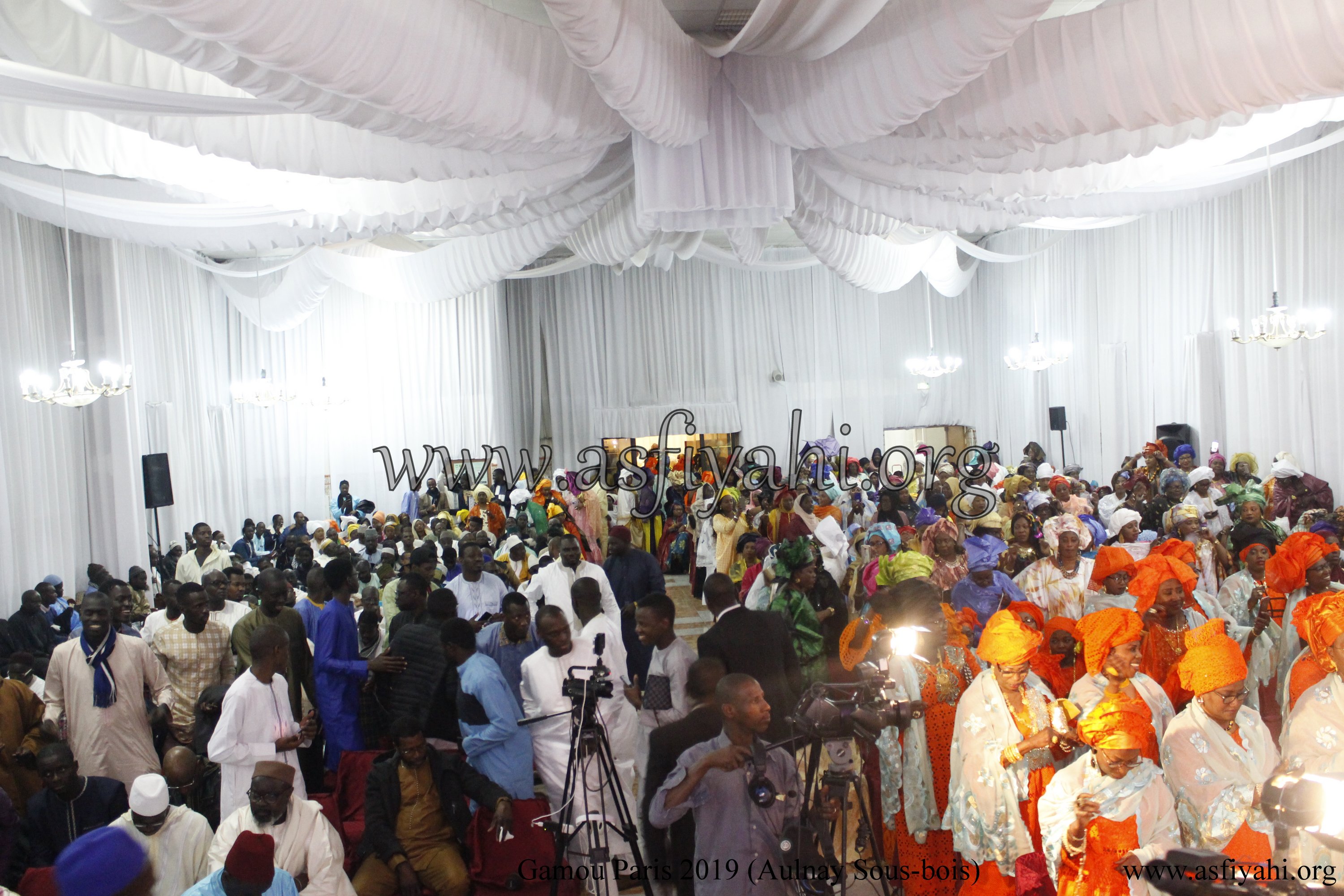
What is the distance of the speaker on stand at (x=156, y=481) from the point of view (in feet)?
33.8

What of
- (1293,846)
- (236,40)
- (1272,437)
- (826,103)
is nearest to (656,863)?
(1293,846)

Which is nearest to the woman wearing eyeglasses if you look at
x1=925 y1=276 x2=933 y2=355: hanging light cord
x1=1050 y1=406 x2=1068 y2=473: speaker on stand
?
x1=1050 y1=406 x2=1068 y2=473: speaker on stand

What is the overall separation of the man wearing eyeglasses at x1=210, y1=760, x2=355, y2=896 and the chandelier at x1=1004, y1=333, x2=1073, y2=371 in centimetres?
1330

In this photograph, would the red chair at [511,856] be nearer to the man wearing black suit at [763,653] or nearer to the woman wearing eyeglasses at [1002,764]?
the man wearing black suit at [763,653]

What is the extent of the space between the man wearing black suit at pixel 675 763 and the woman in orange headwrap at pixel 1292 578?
9.79ft

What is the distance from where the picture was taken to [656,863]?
12.5 ft

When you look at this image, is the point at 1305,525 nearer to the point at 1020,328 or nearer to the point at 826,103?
the point at 826,103

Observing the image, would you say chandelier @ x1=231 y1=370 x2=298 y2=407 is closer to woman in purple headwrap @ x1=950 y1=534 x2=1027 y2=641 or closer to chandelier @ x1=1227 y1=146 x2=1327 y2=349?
woman in purple headwrap @ x1=950 y1=534 x2=1027 y2=641

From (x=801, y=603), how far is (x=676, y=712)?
1.18m

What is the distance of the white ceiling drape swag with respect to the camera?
3.75m

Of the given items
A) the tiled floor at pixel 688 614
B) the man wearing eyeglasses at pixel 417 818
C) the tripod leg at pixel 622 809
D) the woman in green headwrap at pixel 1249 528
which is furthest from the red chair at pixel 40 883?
the woman in green headwrap at pixel 1249 528

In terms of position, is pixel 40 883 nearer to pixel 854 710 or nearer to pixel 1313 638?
pixel 854 710

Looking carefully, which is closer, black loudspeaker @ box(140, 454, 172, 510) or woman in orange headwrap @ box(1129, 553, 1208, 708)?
woman in orange headwrap @ box(1129, 553, 1208, 708)

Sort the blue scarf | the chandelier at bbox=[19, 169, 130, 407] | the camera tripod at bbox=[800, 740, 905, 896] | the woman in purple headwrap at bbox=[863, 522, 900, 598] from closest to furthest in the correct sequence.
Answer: the camera tripod at bbox=[800, 740, 905, 896] < the blue scarf < the woman in purple headwrap at bbox=[863, 522, 900, 598] < the chandelier at bbox=[19, 169, 130, 407]
